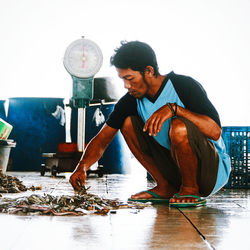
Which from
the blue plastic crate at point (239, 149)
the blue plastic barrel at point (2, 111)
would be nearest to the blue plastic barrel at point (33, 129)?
the blue plastic barrel at point (2, 111)

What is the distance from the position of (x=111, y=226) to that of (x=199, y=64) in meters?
5.29

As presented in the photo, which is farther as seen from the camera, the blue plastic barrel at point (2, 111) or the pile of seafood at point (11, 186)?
the blue plastic barrel at point (2, 111)

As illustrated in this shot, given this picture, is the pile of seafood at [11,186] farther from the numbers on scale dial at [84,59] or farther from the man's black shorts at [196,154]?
the numbers on scale dial at [84,59]

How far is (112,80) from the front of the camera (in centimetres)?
Answer: 516

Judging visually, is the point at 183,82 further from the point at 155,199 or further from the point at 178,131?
the point at 155,199

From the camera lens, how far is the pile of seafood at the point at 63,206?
180 centimetres

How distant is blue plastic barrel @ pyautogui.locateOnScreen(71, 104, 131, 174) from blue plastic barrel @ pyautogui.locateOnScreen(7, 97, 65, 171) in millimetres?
325

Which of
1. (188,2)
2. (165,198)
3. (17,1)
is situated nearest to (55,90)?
(17,1)

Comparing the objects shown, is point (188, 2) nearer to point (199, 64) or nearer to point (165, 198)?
point (199, 64)

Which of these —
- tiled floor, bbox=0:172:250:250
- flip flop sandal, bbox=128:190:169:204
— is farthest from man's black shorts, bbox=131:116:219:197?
tiled floor, bbox=0:172:250:250

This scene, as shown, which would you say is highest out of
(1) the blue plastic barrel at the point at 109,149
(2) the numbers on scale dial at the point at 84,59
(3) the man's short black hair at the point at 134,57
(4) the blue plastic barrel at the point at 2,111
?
(2) the numbers on scale dial at the point at 84,59

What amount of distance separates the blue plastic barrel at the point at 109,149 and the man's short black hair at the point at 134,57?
9.69 feet

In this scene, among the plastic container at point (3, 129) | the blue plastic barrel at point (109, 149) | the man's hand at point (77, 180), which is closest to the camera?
the man's hand at point (77, 180)

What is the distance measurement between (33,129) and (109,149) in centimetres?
108
